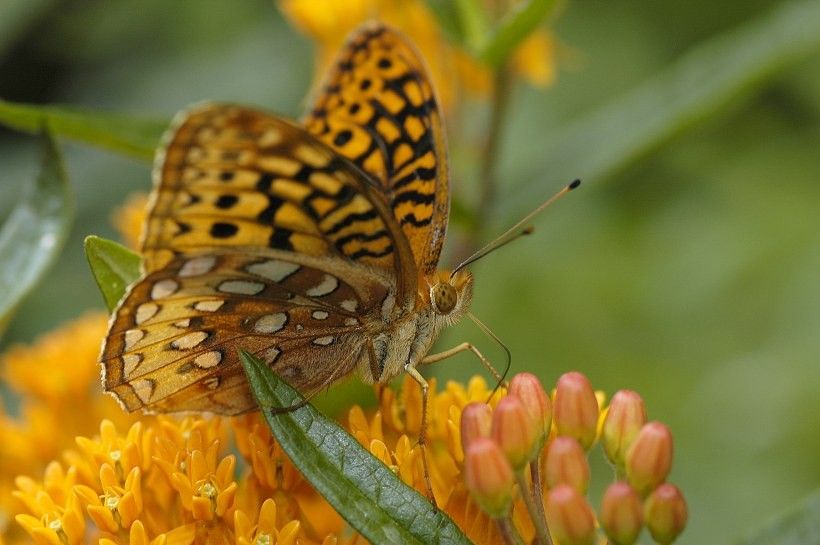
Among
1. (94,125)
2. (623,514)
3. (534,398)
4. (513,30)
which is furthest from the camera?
(513,30)

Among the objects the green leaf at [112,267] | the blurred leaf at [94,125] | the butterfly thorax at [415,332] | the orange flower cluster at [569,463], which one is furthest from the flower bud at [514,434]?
the blurred leaf at [94,125]

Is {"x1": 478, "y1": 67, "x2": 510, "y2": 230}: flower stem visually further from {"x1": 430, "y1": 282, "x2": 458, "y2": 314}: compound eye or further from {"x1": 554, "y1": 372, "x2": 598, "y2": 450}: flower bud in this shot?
{"x1": 554, "y1": 372, "x2": 598, "y2": 450}: flower bud

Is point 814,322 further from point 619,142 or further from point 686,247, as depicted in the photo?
point 619,142

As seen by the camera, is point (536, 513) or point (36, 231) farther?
point (36, 231)

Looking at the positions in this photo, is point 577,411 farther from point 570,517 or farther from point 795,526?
point 795,526

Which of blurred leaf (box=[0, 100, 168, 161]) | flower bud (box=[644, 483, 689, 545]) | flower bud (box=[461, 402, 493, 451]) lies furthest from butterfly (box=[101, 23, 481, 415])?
flower bud (box=[644, 483, 689, 545])

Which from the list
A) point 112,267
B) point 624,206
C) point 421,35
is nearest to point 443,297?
point 112,267

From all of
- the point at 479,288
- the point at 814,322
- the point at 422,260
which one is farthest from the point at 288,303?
the point at 814,322

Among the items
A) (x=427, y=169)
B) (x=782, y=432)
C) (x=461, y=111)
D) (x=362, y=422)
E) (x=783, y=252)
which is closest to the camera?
(x=362, y=422)
